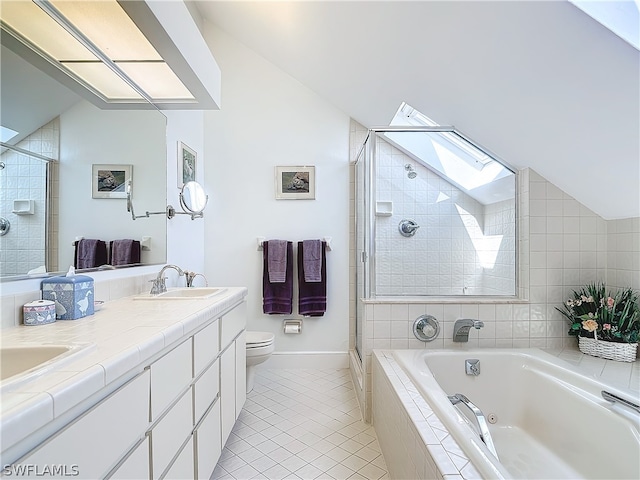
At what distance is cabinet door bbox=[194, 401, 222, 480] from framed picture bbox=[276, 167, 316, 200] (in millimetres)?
1904

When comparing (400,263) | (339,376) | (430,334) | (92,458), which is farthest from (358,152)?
(92,458)

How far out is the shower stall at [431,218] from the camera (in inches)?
99.0

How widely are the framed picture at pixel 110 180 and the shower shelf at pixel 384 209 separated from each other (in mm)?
1681

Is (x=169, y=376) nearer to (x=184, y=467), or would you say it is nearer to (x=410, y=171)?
(x=184, y=467)

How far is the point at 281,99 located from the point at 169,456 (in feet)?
9.28

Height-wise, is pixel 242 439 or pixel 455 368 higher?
pixel 455 368

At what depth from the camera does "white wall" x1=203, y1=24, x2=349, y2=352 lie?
3.22 metres

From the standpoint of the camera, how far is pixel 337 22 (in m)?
2.10

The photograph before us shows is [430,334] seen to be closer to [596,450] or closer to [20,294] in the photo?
[596,450]

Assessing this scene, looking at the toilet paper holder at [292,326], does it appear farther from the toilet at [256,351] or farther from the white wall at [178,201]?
the white wall at [178,201]

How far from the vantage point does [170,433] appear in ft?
3.87

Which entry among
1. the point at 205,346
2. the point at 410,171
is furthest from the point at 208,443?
the point at 410,171

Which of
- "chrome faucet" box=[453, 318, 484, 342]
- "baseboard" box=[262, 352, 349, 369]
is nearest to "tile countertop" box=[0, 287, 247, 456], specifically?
"chrome faucet" box=[453, 318, 484, 342]

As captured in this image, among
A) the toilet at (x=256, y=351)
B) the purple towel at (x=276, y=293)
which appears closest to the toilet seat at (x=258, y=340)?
the toilet at (x=256, y=351)
